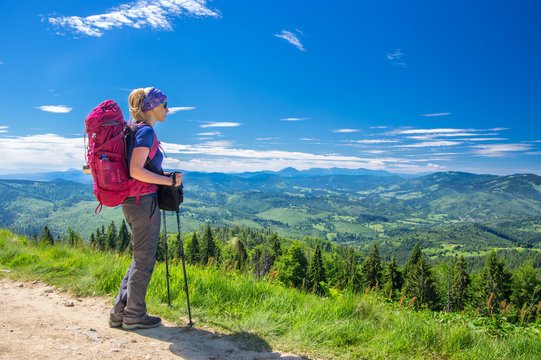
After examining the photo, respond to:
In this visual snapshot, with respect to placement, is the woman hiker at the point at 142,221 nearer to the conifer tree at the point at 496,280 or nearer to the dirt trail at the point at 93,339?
the dirt trail at the point at 93,339

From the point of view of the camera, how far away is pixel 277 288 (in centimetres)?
543

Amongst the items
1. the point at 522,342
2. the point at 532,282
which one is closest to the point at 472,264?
the point at 532,282

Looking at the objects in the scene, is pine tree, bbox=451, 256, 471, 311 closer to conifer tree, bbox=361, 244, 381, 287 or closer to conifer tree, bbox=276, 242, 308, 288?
conifer tree, bbox=361, 244, 381, 287

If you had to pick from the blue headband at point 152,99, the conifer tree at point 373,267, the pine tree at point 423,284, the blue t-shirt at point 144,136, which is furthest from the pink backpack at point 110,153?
the conifer tree at point 373,267

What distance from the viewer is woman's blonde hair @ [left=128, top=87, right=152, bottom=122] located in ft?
12.8

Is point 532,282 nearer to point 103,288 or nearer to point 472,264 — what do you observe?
point 103,288

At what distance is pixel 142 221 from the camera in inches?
150

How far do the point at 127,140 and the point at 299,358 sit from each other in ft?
11.3

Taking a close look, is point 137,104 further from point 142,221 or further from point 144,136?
point 142,221

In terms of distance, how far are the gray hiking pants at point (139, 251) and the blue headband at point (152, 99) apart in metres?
1.20

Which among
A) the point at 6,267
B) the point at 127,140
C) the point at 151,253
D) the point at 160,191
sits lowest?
the point at 6,267

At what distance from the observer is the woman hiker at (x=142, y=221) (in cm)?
379

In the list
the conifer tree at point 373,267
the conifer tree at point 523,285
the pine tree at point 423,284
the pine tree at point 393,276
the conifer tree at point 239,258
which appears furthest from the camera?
the pine tree at point 393,276

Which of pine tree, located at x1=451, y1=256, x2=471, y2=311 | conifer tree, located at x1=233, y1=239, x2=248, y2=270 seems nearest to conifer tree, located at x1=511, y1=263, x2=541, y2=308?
pine tree, located at x1=451, y1=256, x2=471, y2=311
